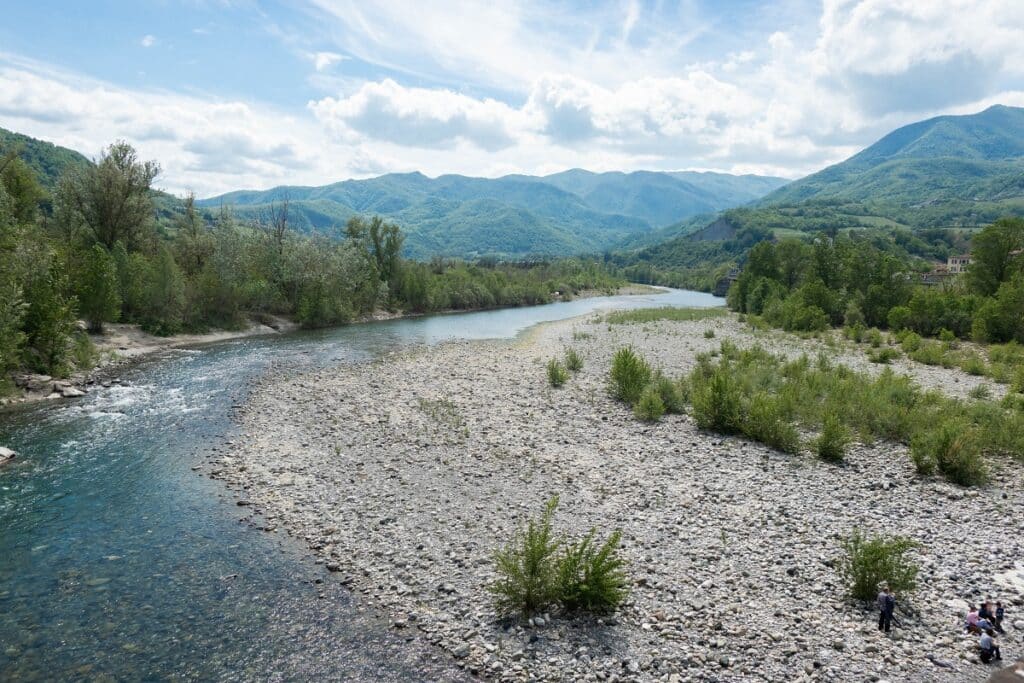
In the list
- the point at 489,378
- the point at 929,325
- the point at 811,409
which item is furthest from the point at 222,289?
the point at 929,325

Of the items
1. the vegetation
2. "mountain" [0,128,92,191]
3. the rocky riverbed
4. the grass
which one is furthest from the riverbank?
"mountain" [0,128,92,191]

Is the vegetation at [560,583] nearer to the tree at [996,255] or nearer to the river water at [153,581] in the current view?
the river water at [153,581]

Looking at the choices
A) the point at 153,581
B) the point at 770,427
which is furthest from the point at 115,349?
the point at 770,427

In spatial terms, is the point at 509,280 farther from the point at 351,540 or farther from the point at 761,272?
the point at 351,540

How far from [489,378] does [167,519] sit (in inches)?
814

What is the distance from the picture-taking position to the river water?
31.4 feet

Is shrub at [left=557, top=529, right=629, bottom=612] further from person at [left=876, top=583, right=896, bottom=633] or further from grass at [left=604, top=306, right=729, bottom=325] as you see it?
grass at [left=604, top=306, right=729, bottom=325]

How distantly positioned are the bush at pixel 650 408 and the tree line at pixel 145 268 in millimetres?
28938

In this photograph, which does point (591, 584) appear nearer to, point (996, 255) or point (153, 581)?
point (153, 581)

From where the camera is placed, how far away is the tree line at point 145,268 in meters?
28.3

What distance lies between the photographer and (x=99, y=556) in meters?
13.0

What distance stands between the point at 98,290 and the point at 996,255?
80.3 meters

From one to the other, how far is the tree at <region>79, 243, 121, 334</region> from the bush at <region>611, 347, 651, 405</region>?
124 feet

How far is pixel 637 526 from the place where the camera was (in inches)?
554
